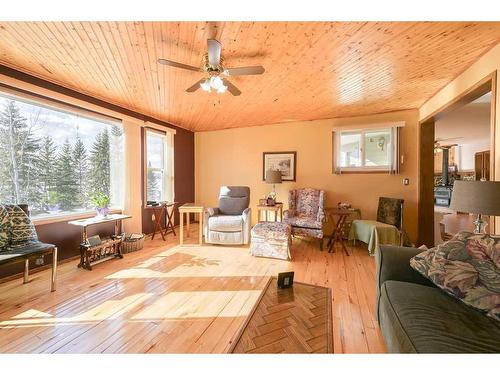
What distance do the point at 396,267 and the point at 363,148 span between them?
3265mm

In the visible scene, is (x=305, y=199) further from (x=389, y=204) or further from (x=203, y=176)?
(x=203, y=176)

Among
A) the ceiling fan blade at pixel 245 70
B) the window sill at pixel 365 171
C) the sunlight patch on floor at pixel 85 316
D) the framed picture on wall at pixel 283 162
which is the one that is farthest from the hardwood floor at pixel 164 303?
the ceiling fan blade at pixel 245 70

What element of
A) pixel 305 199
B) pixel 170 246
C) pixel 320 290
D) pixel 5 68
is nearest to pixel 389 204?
pixel 305 199

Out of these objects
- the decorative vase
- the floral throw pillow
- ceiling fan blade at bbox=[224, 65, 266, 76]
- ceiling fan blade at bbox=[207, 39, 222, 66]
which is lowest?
the floral throw pillow

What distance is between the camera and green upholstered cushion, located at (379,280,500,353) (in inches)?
38.9

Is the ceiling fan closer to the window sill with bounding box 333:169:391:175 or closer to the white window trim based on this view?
the white window trim

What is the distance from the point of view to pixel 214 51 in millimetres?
2031

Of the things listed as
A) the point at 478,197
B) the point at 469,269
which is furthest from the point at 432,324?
the point at 478,197

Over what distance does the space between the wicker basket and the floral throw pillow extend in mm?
3595

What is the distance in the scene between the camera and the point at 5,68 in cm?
Result: 244

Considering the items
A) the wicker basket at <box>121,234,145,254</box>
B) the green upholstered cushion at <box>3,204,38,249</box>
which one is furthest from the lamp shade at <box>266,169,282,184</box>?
the green upholstered cushion at <box>3,204,38,249</box>

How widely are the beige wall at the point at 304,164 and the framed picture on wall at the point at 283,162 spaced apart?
105mm

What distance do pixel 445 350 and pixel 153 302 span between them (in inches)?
81.7

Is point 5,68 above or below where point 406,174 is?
above
